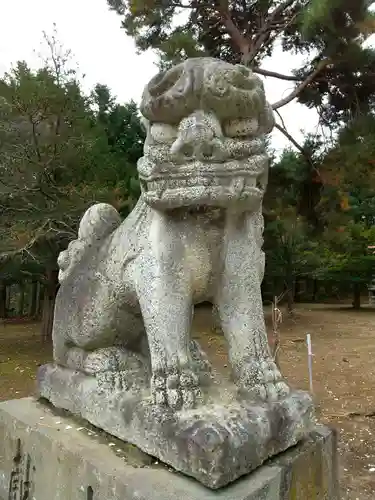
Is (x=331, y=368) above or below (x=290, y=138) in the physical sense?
below

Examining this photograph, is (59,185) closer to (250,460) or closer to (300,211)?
(300,211)

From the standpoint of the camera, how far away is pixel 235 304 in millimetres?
1383

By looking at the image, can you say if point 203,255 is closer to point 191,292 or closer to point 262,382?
point 191,292

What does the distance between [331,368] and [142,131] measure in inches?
144

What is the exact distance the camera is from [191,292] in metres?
1.36

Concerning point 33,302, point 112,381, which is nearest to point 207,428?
point 112,381

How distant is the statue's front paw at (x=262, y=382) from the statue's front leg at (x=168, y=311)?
0.46 ft

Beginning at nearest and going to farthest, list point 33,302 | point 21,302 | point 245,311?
1. point 245,311
2. point 33,302
3. point 21,302

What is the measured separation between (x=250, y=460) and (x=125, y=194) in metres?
5.09

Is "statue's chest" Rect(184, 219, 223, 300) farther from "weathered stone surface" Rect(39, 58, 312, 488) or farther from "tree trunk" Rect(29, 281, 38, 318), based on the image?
"tree trunk" Rect(29, 281, 38, 318)

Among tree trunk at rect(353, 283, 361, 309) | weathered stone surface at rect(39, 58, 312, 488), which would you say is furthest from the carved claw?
tree trunk at rect(353, 283, 361, 309)

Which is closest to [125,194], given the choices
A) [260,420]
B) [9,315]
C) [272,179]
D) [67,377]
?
[272,179]

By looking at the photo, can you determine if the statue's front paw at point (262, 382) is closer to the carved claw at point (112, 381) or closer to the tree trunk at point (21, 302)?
the carved claw at point (112, 381)

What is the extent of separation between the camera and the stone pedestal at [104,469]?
116 centimetres
